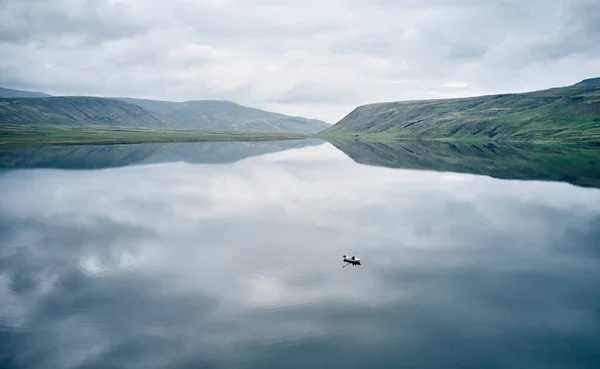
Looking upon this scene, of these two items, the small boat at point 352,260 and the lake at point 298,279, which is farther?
the small boat at point 352,260

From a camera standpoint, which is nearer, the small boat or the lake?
the lake

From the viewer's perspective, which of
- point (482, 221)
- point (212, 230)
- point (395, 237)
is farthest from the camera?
point (482, 221)

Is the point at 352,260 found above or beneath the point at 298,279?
above

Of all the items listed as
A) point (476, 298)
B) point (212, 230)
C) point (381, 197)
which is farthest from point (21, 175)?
point (476, 298)

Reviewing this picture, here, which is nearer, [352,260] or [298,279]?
[298,279]

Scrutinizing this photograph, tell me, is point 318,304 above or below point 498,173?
below

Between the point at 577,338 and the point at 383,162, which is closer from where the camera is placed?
the point at 577,338

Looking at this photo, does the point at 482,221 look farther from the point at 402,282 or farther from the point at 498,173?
the point at 498,173

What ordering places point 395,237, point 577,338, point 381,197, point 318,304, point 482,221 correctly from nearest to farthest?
point 577,338
point 318,304
point 395,237
point 482,221
point 381,197
